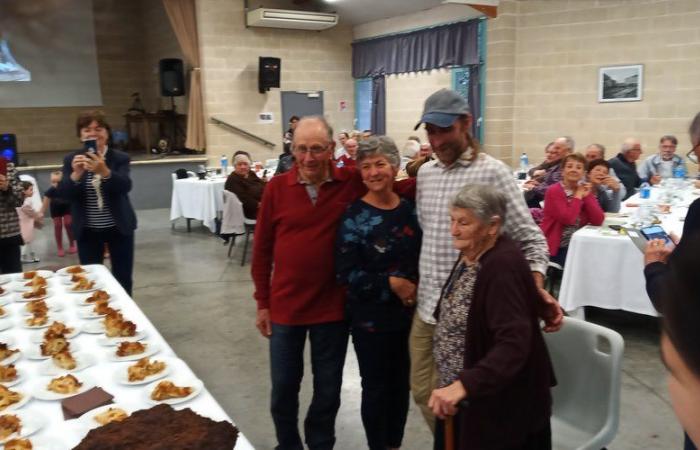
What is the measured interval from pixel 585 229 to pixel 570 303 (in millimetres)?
512

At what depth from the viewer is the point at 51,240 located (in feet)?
23.2

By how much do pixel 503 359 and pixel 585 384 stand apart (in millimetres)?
641

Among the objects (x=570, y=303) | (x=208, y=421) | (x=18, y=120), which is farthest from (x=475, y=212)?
(x=18, y=120)

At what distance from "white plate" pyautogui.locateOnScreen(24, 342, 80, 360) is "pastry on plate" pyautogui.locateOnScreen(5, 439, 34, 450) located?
1.78 ft

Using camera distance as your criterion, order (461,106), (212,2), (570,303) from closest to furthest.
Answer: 1. (461,106)
2. (570,303)
3. (212,2)

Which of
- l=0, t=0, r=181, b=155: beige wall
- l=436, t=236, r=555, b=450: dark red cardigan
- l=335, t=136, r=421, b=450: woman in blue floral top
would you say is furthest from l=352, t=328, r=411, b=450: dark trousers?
l=0, t=0, r=181, b=155: beige wall

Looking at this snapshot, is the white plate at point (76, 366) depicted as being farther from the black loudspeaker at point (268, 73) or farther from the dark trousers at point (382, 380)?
the black loudspeaker at point (268, 73)

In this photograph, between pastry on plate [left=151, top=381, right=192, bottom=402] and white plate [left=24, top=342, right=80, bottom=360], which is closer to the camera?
pastry on plate [left=151, top=381, right=192, bottom=402]

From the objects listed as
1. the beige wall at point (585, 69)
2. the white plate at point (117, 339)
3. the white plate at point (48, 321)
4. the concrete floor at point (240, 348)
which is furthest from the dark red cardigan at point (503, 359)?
the beige wall at point (585, 69)

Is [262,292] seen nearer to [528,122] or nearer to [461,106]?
[461,106]

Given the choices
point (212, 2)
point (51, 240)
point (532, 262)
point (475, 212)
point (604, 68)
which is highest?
point (212, 2)

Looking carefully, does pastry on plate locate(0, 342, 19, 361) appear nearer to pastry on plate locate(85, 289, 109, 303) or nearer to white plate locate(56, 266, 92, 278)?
pastry on plate locate(85, 289, 109, 303)

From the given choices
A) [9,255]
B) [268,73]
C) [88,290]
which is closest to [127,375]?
[88,290]

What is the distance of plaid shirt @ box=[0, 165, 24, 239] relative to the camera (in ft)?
11.0
